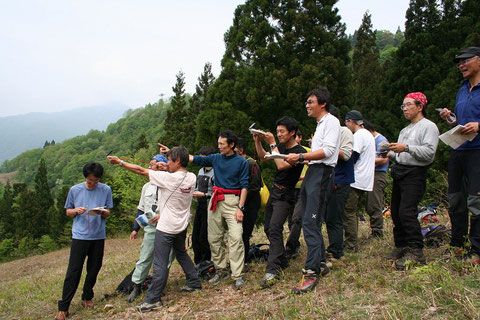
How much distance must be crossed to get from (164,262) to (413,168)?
3.32m

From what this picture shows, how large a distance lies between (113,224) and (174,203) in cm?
3123

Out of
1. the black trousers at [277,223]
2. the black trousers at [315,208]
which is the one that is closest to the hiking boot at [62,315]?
the black trousers at [277,223]

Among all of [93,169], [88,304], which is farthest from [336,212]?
[88,304]

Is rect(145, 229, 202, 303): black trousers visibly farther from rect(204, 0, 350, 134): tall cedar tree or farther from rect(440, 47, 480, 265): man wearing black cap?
rect(204, 0, 350, 134): tall cedar tree

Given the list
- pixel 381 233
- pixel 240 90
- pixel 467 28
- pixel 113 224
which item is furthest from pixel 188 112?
pixel 381 233

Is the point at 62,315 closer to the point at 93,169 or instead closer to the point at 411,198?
the point at 93,169

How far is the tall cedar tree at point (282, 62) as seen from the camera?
49.0 feet

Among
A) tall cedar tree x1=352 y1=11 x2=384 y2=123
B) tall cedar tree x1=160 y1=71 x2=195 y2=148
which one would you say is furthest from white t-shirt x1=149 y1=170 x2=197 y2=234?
tall cedar tree x1=160 y1=71 x2=195 y2=148

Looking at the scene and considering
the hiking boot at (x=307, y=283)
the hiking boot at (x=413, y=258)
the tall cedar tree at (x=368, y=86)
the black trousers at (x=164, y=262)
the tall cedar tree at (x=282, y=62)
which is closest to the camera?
the hiking boot at (x=307, y=283)

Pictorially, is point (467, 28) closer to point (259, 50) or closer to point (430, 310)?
point (259, 50)

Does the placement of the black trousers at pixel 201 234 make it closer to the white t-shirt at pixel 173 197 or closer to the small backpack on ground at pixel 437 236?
the white t-shirt at pixel 173 197

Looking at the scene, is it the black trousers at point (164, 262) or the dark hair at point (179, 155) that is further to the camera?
the dark hair at point (179, 155)

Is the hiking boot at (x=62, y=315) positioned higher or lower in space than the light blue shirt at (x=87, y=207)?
lower

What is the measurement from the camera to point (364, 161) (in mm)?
5336
